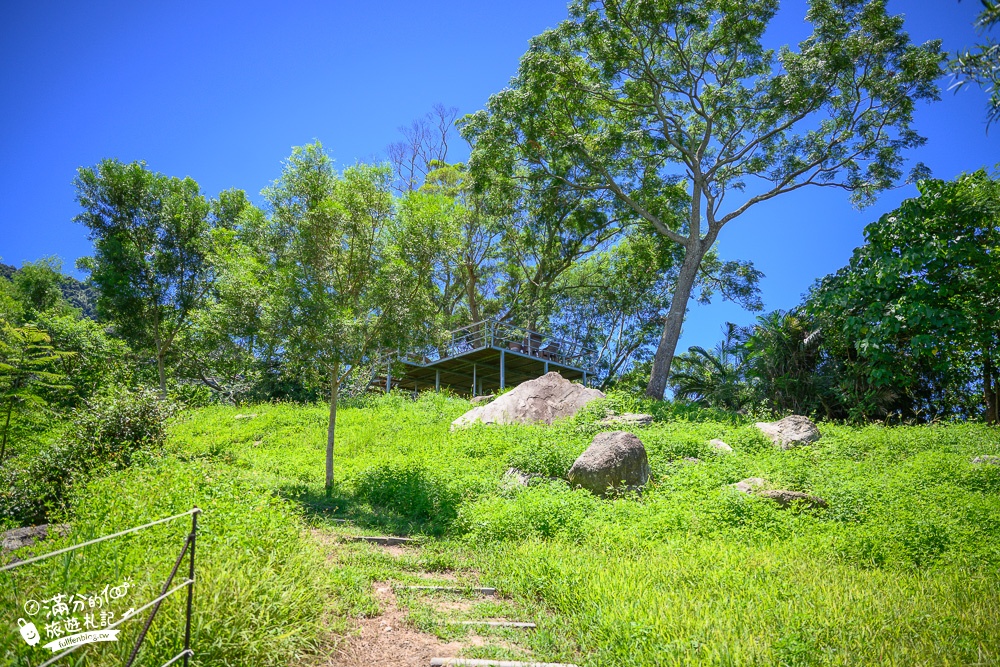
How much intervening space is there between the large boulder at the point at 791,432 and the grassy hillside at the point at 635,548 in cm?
43

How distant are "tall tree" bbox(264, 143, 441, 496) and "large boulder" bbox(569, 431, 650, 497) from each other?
5182 mm

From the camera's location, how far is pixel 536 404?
55.2 feet

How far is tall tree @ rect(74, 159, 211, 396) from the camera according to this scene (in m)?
22.6

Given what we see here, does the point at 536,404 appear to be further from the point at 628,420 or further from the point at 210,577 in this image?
the point at 210,577

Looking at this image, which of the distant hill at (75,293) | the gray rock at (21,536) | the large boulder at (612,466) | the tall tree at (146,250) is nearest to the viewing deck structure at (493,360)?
the tall tree at (146,250)

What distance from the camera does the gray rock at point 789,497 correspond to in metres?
8.70

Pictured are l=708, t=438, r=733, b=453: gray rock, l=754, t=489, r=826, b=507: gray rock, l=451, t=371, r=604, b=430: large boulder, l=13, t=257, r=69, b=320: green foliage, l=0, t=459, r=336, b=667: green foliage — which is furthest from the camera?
l=13, t=257, r=69, b=320: green foliage

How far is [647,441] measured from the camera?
12305 mm

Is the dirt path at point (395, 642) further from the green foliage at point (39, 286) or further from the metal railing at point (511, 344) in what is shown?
the green foliage at point (39, 286)

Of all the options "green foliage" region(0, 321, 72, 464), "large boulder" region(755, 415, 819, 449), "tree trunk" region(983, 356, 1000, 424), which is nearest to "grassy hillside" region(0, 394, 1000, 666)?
"large boulder" region(755, 415, 819, 449)

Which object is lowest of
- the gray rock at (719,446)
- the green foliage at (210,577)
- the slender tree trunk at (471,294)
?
the green foliage at (210,577)

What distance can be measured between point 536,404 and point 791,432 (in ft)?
22.5

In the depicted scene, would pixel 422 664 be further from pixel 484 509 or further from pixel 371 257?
pixel 371 257

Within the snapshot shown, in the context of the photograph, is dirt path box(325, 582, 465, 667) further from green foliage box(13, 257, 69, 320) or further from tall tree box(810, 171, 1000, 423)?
green foliage box(13, 257, 69, 320)
